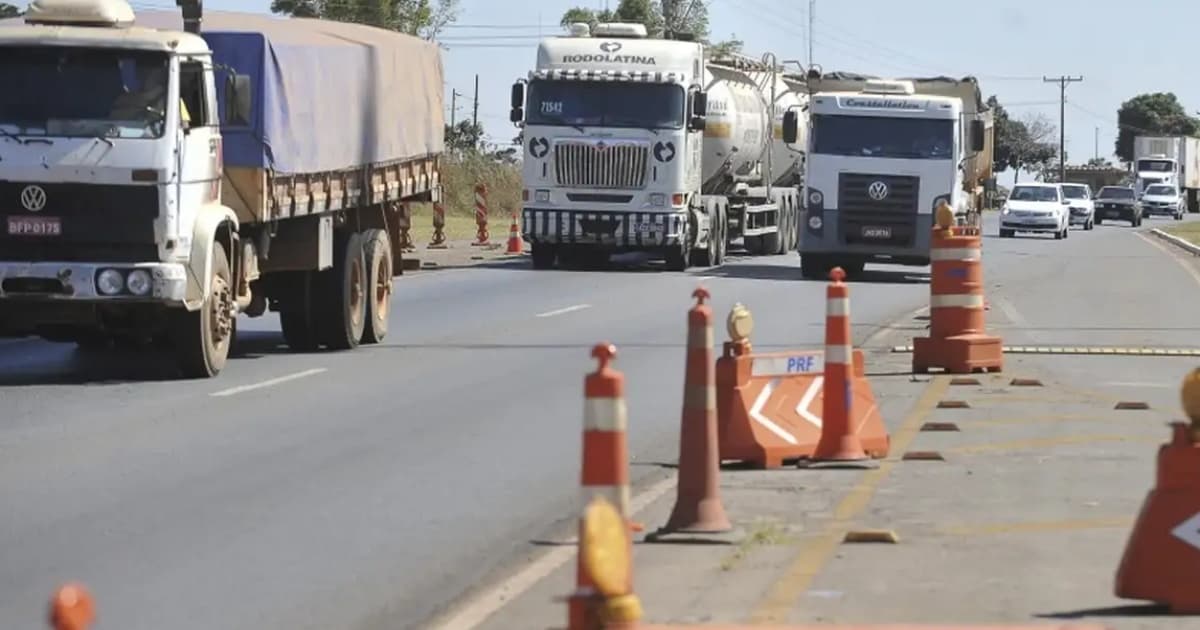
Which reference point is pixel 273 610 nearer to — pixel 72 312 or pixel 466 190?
pixel 72 312

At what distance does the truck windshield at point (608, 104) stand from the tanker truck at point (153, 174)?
16.7 metres

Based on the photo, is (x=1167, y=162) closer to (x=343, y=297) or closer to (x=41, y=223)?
(x=343, y=297)

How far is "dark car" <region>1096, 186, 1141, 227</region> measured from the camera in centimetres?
8481

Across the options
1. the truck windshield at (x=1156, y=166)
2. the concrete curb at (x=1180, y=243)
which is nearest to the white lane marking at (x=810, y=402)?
the concrete curb at (x=1180, y=243)

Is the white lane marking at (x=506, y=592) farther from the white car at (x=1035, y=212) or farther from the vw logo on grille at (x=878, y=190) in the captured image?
the white car at (x=1035, y=212)

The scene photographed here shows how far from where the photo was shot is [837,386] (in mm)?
12289

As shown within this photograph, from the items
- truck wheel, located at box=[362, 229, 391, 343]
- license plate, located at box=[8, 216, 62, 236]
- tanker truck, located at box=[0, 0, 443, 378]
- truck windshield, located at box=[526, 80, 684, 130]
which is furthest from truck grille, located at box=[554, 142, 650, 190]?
license plate, located at box=[8, 216, 62, 236]

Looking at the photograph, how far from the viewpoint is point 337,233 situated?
67.8 feet

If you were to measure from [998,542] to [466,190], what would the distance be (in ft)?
198

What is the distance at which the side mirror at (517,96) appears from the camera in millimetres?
36438

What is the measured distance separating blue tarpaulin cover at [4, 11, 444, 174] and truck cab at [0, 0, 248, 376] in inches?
49.5

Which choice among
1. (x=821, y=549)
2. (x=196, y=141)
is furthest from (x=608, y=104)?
(x=821, y=549)

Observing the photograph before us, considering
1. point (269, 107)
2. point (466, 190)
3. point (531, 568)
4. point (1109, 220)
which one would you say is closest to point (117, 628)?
point (531, 568)

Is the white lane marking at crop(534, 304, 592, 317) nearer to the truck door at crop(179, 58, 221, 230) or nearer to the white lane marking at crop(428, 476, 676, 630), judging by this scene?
the truck door at crop(179, 58, 221, 230)
